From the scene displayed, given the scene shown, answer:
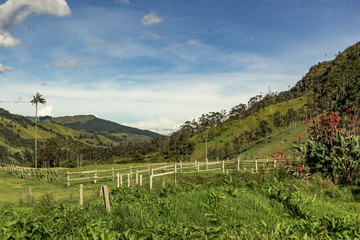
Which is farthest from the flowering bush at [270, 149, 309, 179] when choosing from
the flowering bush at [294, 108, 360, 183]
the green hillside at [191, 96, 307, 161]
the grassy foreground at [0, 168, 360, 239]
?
the green hillside at [191, 96, 307, 161]

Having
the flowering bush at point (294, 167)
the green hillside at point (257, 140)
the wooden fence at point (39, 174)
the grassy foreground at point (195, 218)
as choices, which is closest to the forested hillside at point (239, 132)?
the green hillside at point (257, 140)

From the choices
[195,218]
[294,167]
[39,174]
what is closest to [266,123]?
[39,174]

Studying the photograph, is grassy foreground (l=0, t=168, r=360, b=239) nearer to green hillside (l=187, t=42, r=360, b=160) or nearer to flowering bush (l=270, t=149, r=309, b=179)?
flowering bush (l=270, t=149, r=309, b=179)

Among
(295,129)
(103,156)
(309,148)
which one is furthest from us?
(103,156)

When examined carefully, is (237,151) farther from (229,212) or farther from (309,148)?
(229,212)

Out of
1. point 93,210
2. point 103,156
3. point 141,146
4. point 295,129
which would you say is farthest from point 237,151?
point 93,210

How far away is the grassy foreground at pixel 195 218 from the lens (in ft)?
18.3

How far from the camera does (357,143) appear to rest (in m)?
12.3

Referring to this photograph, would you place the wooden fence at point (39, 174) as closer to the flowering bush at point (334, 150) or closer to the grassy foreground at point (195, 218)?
the grassy foreground at point (195, 218)

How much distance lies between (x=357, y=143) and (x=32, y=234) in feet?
41.9

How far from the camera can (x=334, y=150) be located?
12570mm

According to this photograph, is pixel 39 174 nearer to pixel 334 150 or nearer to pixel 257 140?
pixel 334 150

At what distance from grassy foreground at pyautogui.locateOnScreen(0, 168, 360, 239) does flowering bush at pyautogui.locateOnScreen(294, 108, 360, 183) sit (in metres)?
1.54

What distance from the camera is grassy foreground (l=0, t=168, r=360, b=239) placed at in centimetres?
557
